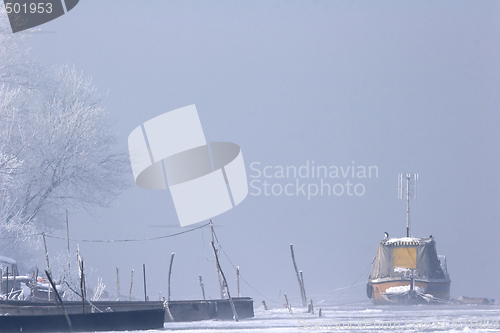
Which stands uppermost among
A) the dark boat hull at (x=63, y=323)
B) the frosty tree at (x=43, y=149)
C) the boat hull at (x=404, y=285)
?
the frosty tree at (x=43, y=149)

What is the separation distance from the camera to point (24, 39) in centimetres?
3891

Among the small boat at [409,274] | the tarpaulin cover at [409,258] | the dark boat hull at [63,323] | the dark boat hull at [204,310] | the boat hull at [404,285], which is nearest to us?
the dark boat hull at [63,323]

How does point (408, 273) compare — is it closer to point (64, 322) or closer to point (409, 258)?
point (409, 258)

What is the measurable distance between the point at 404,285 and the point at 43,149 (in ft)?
76.5

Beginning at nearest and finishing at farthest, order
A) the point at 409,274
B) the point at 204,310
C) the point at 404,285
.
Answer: the point at 204,310 → the point at 404,285 → the point at 409,274

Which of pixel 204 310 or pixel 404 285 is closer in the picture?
pixel 204 310

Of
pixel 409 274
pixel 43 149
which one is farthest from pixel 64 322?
pixel 409 274

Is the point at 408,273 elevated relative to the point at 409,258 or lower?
lower

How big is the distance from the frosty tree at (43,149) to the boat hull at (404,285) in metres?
17.8

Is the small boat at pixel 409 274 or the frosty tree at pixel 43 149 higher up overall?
the frosty tree at pixel 43 149

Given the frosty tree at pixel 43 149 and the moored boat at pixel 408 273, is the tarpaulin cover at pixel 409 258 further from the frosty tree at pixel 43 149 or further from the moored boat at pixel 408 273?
the frosty tree at pixel 43 149

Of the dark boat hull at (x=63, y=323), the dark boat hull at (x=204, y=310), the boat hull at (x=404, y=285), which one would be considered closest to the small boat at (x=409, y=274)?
the boat hull at (x=404, y=285)

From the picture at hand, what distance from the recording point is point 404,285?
45.5m

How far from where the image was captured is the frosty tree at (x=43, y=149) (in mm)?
36438
